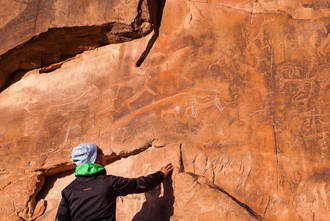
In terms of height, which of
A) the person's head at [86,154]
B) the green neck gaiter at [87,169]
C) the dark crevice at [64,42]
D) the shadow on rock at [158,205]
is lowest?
the shadow on rock at [158,205]

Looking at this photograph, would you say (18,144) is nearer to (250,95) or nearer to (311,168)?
(250,95)

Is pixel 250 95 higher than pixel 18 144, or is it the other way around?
pixel 250 95

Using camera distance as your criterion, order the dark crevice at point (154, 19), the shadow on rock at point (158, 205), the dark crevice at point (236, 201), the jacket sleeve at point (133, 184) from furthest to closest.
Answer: the dark crevice at point (154, 19), the shadow on rock at point (158, 205), the dark crevice at point (236, 201), the jacket sleeve at point (133, 184)

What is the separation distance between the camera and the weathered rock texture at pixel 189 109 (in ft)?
8.99

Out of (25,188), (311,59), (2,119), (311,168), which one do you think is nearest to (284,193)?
(311,168)

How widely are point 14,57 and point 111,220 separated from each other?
2472 mm

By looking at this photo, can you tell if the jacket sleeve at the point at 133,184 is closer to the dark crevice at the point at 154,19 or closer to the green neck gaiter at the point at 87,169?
the green neck gaiter at the point at 87,169

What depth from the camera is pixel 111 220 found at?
216 cm

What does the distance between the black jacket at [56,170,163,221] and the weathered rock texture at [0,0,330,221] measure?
64 centimetres

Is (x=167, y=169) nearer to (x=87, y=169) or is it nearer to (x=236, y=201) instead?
(x=236, y=201)

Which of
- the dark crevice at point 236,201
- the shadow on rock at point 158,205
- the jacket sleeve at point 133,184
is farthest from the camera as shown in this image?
the shadow on rock at point 158,205

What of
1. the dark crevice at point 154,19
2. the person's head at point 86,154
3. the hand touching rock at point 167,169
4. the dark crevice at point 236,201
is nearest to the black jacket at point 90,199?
the person's head at point 86,154

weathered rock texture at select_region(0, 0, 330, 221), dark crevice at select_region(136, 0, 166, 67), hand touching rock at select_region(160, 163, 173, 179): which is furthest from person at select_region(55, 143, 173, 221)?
dark crevice at select_region(136, 0, 166, 67)

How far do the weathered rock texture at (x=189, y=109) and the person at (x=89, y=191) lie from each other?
640 mm
